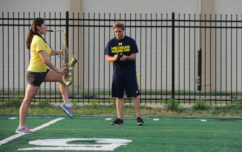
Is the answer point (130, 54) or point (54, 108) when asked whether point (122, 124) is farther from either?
point (54, 108)

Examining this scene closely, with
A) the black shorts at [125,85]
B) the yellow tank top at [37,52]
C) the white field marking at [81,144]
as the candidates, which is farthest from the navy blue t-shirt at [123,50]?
the white field marking at [81,144]

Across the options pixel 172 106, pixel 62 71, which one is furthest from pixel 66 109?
pixel 172 106

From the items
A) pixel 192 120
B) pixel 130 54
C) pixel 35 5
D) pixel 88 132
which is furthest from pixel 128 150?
pixel 35 5

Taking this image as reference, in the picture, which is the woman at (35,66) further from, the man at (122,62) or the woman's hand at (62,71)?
the man at (122,62)

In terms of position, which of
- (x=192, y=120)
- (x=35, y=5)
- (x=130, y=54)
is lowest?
(x=192, y=120)

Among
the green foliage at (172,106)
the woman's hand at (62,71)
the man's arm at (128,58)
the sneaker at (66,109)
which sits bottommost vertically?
the green foliage at (172,106)

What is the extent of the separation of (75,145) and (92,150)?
448mm

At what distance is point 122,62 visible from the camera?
8453 mm

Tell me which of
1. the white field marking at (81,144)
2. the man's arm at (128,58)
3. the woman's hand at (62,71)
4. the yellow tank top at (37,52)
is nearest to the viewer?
the white field marking at (81,144)

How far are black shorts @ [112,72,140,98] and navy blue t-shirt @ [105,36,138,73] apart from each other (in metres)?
0.10

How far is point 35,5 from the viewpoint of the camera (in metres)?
22.3

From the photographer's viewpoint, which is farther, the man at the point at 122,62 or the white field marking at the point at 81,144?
the man at the point at 122,62

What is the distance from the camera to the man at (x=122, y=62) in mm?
8297

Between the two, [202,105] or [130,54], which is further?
[202,105]
